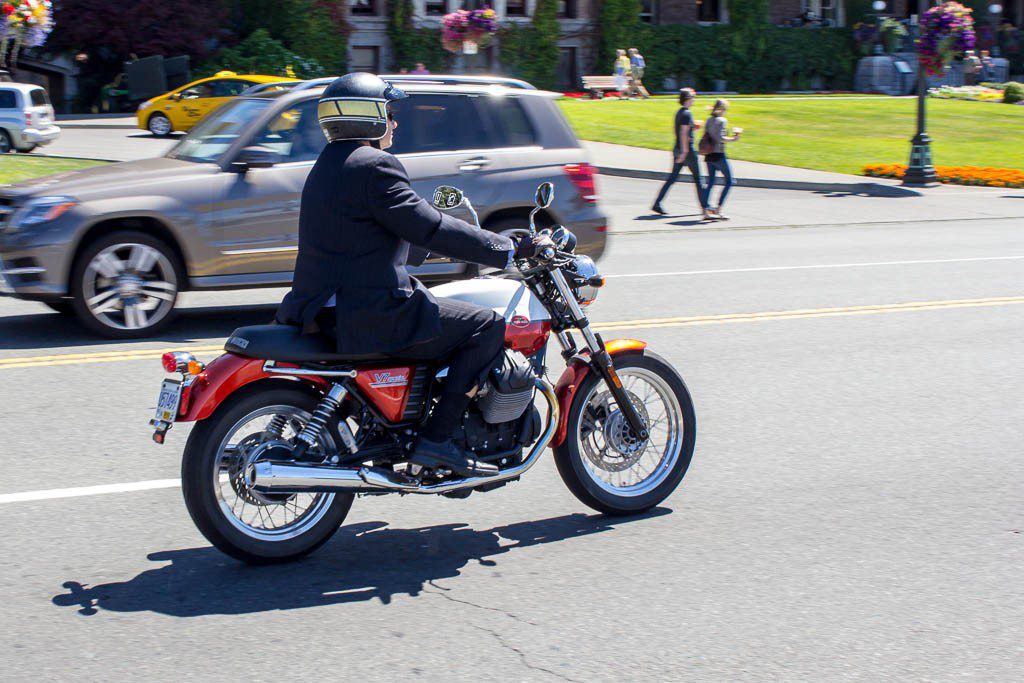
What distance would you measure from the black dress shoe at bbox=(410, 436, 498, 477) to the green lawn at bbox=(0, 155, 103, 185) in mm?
15375

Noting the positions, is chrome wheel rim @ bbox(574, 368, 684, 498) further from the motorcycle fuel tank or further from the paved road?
the motorcycle fuel tank

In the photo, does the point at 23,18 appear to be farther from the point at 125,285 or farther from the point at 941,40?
the point at 941,40

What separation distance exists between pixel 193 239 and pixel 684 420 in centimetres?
519

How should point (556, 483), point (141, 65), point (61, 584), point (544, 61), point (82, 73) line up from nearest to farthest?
1. point (61, 584)
2. point (556, 483)
3. point (141, 65)
4. point (82, 73)
5. point (544, 61)

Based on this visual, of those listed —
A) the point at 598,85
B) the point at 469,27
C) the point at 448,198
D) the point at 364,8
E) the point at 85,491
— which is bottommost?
the point at 85,491

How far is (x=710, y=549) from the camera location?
16.7 feet

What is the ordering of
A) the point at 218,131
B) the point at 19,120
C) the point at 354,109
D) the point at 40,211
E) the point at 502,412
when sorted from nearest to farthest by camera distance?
1. the point at 354,109
2. the point at 502,412
3. the point at 40,211
4. the point at 218,131
5. the point at 19,120

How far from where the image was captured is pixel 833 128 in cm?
3469

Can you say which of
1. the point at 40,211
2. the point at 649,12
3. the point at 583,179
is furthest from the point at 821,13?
the point at 40,211

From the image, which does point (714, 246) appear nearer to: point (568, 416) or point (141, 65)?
point (568, 416)

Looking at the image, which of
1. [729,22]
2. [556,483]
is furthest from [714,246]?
[729,22]

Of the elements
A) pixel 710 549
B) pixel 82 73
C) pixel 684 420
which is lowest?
pixel 710 549

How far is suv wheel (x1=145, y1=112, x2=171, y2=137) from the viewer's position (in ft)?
103

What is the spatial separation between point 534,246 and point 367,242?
2.28 ft
